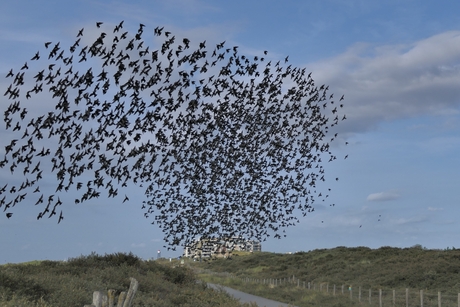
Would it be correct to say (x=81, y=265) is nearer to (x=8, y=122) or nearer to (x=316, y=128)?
(x=8, y=122)

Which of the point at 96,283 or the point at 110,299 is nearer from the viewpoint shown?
the point at 110,299

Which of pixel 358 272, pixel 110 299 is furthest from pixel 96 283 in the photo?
pixel 358 272

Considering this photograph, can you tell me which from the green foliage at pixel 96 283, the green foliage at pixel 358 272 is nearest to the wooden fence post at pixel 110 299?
the green foliage at pixel 96 283

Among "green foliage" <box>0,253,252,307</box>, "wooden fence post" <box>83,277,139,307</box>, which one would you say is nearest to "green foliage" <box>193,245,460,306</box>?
"green foliage" <box>0,253,252,307</box>

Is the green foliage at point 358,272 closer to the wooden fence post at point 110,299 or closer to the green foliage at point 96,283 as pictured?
the green foliage at point 96,283

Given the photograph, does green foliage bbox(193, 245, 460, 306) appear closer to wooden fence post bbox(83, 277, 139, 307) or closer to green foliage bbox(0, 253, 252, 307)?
green foliage bbox(0, 253, 252, 307)

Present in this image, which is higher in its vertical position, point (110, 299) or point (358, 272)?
point (358, 272)

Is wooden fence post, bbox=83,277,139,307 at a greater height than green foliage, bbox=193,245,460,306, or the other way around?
green foliage, bbox=193,245,460,306

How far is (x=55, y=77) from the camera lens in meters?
20.1

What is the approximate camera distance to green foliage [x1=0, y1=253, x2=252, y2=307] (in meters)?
19.4

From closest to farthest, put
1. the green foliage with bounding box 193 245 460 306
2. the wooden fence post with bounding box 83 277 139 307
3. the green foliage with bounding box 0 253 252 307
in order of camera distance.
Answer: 1. the wooden fence post with bounding box 83 277 139 307
2. the green foliage with bounding box 0 253 252 307
3. the green foliage with bounding box 193 245 460 306

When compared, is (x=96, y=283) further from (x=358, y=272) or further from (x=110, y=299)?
(x=358, y=272)

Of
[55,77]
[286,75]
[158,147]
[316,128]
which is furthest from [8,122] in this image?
[316,128]

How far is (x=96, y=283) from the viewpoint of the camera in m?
23.4
